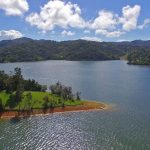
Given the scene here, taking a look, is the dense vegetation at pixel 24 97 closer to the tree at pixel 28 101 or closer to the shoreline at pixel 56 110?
the tree at pixel 28 101

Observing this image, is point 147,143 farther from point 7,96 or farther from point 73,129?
point 7,96

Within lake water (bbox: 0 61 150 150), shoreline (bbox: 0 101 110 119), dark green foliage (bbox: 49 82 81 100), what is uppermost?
dark green foliage (bbox: 49 82 81 100)

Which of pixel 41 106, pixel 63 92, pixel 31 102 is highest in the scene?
pixel 63 92

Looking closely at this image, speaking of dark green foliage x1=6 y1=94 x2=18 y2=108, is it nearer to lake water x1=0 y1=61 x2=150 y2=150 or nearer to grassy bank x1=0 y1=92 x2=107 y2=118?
grassy bank x1=0 y1=92 x2=107 y2=118

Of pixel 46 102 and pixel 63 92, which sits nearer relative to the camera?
pixel 46 102

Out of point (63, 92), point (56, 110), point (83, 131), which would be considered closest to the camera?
point (83, 131)

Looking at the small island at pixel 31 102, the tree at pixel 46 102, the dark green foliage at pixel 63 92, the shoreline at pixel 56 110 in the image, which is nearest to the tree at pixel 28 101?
the small island at pixel 31 102

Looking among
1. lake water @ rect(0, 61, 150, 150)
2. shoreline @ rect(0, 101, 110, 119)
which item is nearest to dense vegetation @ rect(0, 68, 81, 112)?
shoreline @ rect(0, 101, 110, 119)

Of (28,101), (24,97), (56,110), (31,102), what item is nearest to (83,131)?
(56,110)

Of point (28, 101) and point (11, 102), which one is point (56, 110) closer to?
point (28, 101)
